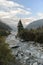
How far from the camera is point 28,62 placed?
81.9 feet

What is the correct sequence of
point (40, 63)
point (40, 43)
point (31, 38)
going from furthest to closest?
point (31, 38)
point (40, 43)
point (40, 63)

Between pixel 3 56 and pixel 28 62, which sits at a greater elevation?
pixel 3 56

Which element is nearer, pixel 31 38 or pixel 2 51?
pixel 2 51

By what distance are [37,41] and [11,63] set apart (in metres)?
26.3

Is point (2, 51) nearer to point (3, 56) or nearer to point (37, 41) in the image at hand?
point (3, 56)

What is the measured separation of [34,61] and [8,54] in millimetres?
5797

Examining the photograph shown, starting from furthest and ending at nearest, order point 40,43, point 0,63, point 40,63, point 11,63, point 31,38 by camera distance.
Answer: point 31,38
point 40,43
point 40,63
point 11,63
point 0,63

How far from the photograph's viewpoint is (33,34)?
50062 mm

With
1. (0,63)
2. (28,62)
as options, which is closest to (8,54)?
(0,63)

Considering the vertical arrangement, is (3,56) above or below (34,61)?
above

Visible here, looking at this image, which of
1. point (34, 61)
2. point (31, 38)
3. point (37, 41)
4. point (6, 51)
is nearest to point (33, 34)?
point (31, 38)

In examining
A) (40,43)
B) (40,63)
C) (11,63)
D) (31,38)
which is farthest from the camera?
(31,38)

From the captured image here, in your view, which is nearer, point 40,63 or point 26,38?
point 40,63

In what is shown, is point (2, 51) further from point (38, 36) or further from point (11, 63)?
point (38, 36)
